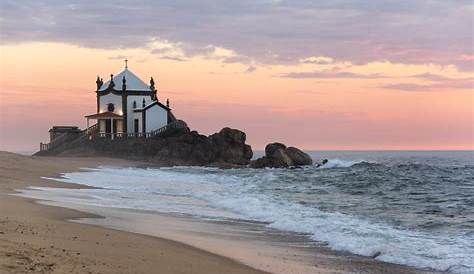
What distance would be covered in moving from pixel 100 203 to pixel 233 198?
5.67m

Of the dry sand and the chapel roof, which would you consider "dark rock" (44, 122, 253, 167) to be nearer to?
the chapel roof

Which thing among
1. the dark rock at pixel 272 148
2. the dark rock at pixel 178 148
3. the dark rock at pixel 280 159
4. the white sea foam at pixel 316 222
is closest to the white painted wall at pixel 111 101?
the dark rock at pixel 178 148

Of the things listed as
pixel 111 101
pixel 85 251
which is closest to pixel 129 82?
pixel 111 101

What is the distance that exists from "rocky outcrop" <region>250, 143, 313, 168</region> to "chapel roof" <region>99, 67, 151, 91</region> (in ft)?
60.6

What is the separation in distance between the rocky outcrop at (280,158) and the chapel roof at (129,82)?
18.5 meters

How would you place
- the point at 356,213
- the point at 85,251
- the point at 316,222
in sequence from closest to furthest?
the point at 85,251 → the point at 316,222 → the point at 356,213

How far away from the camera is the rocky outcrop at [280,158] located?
54031 mm

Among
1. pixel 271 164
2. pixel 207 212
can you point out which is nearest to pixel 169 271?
pixel 207 212

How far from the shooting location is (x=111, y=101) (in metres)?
67.0

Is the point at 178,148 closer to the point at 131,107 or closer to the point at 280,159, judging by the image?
the point at 280,159

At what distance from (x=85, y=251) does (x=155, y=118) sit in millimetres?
57098

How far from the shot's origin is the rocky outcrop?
54031mm

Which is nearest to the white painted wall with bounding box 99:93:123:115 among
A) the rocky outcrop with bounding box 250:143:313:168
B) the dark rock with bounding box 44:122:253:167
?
the dark rock with bounding box 44:122:253:167

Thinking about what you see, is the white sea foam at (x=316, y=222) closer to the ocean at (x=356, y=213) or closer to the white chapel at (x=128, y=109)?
the ocean at (x=356, y=213)
